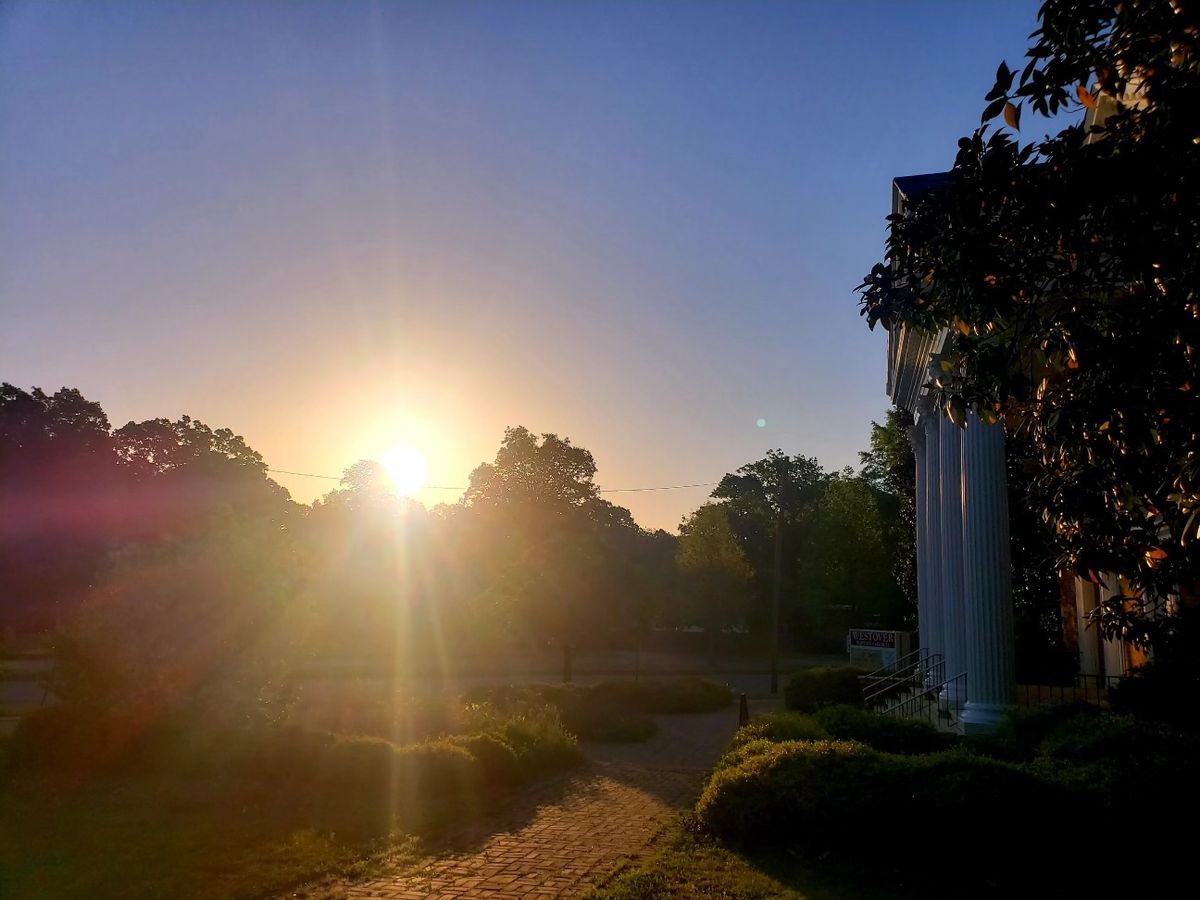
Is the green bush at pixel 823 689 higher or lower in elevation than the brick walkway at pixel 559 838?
higher

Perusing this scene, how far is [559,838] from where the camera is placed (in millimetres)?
9625

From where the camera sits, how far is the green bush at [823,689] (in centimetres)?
2053

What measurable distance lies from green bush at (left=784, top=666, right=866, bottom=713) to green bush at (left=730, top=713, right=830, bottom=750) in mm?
7098

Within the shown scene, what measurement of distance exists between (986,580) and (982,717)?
2.09 metres

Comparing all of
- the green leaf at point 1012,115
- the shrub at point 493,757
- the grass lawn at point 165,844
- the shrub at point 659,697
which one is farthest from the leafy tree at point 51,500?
the green leaf at point 1012,115

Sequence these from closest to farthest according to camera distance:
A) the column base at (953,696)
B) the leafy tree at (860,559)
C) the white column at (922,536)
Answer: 1. the column base at (953,696)
2. the white column at (922,536)
3. the leafy tree at (860,559)

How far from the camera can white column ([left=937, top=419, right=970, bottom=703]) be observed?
685 inches

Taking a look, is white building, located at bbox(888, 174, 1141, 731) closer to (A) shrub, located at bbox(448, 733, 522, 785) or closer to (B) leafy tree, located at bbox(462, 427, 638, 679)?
(A) shrub, located at bbox(448, 733, 522, 785)

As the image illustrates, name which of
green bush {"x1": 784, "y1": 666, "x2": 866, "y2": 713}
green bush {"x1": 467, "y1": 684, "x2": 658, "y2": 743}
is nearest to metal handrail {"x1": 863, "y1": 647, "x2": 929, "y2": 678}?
green bush {"x1": 784, "y1": 666, "x2": 866, "y2": 713}

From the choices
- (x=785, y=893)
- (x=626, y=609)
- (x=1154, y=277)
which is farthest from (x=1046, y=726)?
(x=626, y=609)

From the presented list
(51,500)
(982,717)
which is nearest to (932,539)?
(982,717)

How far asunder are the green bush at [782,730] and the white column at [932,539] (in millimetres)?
8261

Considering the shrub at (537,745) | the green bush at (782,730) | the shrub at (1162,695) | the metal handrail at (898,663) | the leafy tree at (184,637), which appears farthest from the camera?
the metal handrail at (898,663)

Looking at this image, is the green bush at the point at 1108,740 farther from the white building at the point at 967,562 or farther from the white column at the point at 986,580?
the white column at the point at 986,580
